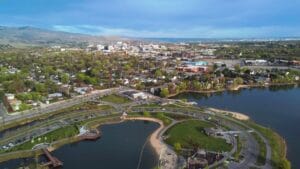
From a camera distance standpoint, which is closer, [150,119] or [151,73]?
[150,119]

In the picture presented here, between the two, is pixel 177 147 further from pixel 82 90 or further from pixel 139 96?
pixel 82 90

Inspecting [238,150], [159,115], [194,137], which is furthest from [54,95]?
[238,150]

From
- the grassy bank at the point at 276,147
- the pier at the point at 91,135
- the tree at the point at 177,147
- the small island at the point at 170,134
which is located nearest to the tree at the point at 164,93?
the small island at the point at 170,134

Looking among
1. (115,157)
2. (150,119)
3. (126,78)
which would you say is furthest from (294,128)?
(126,78)

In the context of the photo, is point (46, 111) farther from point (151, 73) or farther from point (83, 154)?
point (151, 73)

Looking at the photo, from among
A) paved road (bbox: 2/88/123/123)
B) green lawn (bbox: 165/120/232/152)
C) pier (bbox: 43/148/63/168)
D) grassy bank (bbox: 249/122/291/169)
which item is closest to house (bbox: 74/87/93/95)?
paved road (bbox: 2/88/123/123)
